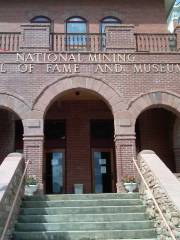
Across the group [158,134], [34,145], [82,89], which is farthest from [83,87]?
[158,134]

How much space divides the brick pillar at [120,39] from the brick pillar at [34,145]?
377cm

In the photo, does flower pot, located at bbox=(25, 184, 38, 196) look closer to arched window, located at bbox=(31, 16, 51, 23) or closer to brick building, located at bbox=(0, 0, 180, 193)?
brick building, located at bbox=(0, 0, 180, 193)

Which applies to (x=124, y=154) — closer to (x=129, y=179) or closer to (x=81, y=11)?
(x=129, y=179)

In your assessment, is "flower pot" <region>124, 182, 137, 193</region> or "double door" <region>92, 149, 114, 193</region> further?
"double door" <region>92, 149, 114, 193</region>

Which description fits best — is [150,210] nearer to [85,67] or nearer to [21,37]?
[85,67]

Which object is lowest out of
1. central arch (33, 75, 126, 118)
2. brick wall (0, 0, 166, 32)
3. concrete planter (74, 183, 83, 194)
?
concrete planter (74, 183, 83, 194)

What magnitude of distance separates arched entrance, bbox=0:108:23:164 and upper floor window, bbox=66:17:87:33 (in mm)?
4831

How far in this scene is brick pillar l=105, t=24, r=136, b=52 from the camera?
46.5 ft

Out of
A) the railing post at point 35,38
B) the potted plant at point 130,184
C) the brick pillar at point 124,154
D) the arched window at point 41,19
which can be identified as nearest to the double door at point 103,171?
the brick pillar at point 124,154

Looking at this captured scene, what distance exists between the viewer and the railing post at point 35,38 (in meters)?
13.9

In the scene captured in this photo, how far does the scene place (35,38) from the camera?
14.0m

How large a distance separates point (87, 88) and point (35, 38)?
8.47 ft

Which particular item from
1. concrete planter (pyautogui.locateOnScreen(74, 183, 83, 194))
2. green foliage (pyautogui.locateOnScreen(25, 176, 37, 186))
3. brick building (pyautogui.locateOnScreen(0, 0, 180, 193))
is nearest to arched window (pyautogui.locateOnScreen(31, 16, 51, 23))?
brick building (pyautogui.locateOnScreen(0, 0, 180, 193))

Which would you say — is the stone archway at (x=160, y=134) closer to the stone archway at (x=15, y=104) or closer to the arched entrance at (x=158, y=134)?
the arched entrance at (x=158, y=134)
